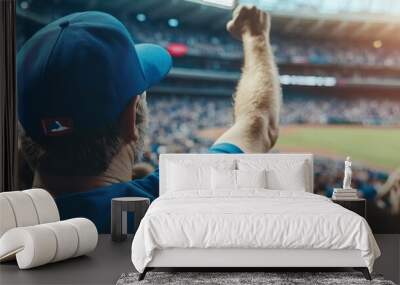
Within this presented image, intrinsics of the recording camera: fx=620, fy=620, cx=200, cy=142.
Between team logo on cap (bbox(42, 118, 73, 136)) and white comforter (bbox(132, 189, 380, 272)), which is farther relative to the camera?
team logo on cap (bbox(42, 118, 73, 136))

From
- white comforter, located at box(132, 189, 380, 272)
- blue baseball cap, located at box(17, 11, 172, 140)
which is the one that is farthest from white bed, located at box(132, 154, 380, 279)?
blue baseball cap, located at box(17, 11, 172, 140)

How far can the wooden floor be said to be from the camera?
4688 mm

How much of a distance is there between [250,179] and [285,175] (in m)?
0.42

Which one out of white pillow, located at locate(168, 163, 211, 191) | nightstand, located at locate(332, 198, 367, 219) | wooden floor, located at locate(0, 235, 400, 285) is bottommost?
wooden floor, located at locate(0, 235, 400, 285)

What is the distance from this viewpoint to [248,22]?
7184 millimetres

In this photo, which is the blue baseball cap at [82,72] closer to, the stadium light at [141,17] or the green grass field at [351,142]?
the stadium light at [141,17]

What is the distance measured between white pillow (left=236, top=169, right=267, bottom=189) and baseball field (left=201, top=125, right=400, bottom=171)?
3.42 ft

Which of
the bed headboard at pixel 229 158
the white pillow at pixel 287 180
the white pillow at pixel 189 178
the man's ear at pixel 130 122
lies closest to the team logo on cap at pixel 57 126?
the man's ear at pixel 130 122

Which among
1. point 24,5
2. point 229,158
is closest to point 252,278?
point 229,158

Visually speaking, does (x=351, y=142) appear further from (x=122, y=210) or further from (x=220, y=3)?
(x=122, y=210)

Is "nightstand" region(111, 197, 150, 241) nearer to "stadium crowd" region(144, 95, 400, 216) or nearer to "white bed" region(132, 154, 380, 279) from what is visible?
"stadium crowd" region(144, 95, 400, 216)

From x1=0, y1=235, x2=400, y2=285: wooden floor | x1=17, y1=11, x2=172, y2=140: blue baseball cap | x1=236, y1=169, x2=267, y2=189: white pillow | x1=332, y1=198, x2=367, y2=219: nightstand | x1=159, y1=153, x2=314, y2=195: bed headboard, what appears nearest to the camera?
x1=0, y1=235, x2=400, y2=285: wooden floor

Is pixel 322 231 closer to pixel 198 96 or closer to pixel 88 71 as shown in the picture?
pixel 198 96

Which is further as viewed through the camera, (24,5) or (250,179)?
(24,5)
